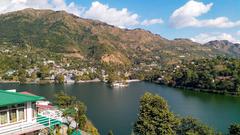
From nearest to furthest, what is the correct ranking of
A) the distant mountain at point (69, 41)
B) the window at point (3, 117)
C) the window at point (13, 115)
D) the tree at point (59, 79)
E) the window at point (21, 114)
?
1. the window at point (3, 117)
2. the window at point (13, 115)
3. the window at point (21, 114)
4. the tree at point (59, 79)
5. the distant mountain at point (69, 41)

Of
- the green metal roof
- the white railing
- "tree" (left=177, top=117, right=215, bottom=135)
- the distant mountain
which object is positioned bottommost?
"tree" (left=177, top=117, right=215, bottom=135)

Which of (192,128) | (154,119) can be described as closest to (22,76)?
(192,128)

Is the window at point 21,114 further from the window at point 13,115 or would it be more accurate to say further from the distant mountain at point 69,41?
the distant mountain at point 69,41

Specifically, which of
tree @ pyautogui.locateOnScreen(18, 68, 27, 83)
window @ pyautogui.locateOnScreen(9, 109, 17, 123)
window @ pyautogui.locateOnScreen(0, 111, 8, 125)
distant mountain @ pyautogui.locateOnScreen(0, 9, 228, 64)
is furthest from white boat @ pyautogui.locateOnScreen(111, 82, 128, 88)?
window @ pyautogui.locateOnScreen(0, 111, 8, 125)

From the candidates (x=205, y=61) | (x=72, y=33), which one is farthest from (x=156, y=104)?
(x=72, y=33)

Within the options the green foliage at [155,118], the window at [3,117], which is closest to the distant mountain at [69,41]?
the green foliage at [155,118]

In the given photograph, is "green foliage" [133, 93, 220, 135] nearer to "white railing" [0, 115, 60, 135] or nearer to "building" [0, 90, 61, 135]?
"white railing" [0, 115, 60, 135]
